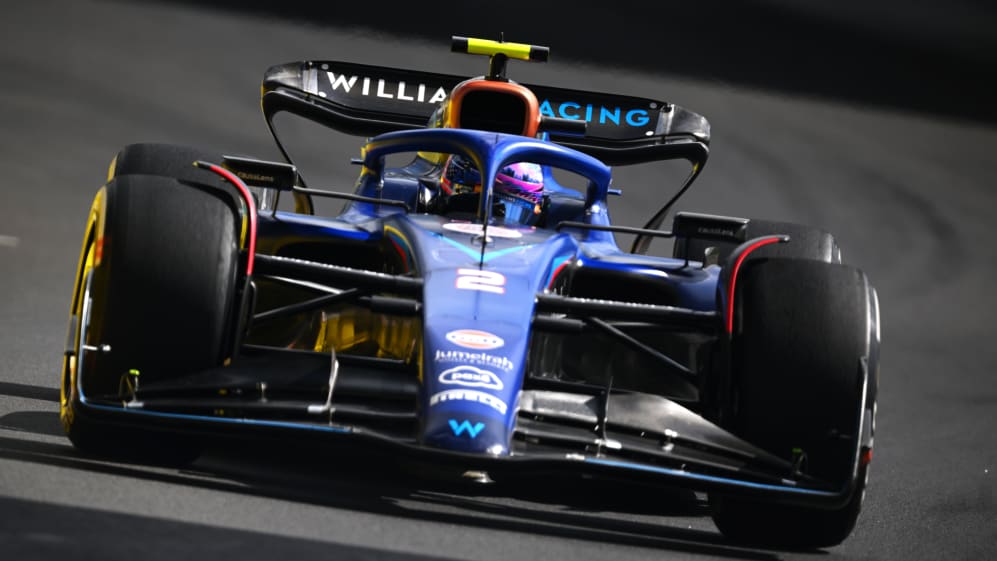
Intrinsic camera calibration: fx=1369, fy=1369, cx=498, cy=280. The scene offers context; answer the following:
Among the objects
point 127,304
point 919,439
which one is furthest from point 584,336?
point 919,439

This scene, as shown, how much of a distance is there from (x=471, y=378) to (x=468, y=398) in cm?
11

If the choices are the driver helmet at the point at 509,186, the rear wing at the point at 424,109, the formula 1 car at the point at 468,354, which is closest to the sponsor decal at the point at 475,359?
the formula 1 car at the point at 468,354

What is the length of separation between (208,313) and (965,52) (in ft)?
53.0

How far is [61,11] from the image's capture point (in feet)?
57.2

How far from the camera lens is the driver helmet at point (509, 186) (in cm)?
704

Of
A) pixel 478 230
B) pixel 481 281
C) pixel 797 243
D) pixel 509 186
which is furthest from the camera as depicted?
pixel 797 243

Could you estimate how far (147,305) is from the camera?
4.86 m

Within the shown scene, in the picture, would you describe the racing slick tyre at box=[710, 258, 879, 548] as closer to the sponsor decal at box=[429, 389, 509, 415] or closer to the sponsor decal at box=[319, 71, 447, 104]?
the sponsor decal at box=[429, 389, 509, 415]

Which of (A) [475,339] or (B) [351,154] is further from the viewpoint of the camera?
(B) [351,154]

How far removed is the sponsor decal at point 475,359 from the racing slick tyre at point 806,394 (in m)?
0.93

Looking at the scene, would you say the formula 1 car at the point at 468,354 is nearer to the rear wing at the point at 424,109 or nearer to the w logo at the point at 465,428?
the w logo at the point at 465,428

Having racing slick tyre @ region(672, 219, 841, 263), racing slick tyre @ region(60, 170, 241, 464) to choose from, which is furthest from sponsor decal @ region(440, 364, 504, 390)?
racing slick tyre @ region(672, 219, 841, 263)

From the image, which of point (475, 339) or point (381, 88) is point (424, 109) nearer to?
point (381, 88)

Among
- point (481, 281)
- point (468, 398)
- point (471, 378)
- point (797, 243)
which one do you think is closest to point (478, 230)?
point (481, 281)
